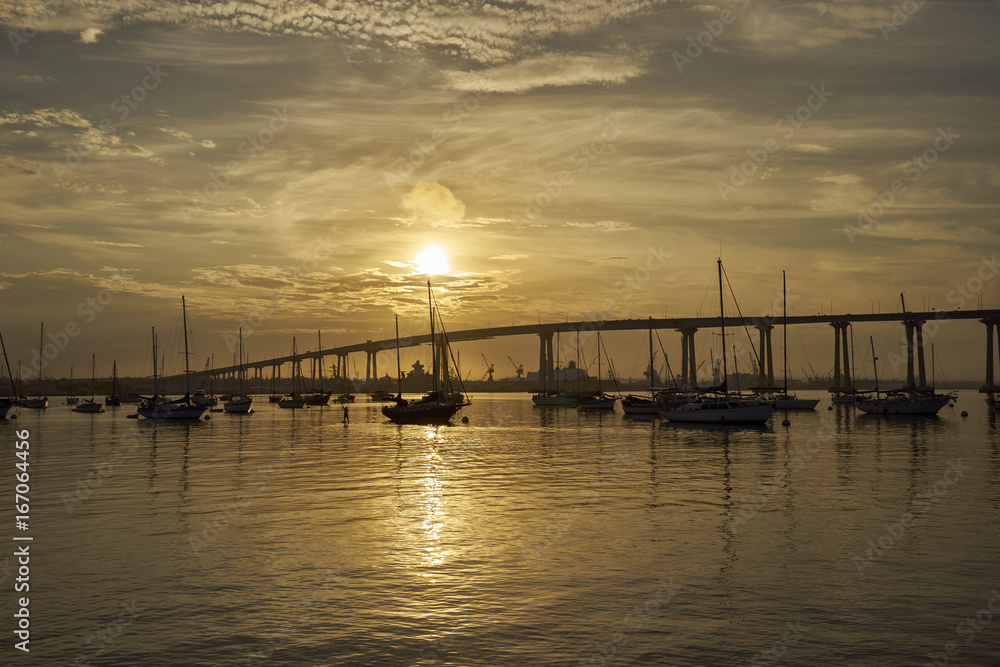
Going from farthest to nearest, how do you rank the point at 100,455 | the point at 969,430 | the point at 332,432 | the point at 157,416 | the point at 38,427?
the point at 157,416
the point at 38,427
the point at 332,432
the point at 969,430
the point at 100,455

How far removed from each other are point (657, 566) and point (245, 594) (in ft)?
35.2

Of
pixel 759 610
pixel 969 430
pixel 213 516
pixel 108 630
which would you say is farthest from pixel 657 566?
pixel 969 430

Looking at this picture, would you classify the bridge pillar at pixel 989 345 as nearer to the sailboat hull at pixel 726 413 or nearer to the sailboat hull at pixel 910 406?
the sailboat hull at pixel 910 406

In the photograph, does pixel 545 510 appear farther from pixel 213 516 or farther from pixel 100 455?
pixel 100 455

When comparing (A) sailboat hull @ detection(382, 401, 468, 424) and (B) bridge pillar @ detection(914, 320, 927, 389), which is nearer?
(A) sailboat hull @ detection(382, 401, 468, 424)

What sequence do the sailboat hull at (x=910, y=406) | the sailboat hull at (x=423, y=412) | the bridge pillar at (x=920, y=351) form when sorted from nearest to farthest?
the sailboat hull at (x=423, y=412), the sailboat hull at (x=910, y=406), the bridge pillar at (x=920, y=351)

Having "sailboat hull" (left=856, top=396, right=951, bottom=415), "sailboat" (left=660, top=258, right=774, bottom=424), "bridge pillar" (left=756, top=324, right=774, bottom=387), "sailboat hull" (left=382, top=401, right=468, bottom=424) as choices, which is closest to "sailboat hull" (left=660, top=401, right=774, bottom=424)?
"sailboat" (left=660, top=258, right=774, bottom=424)

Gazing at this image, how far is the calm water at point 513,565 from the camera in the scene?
1422 centimetres

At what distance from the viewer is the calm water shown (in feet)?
46.6

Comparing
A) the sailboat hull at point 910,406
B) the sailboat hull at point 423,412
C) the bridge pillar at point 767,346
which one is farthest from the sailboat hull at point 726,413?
the bridge pillar at point 767,346

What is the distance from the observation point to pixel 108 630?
49.4 ft

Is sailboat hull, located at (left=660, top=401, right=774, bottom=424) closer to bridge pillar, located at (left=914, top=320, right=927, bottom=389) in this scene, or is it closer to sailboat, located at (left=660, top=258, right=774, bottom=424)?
sailboat, located at (left=660, top=258, right=774, bottom=424)

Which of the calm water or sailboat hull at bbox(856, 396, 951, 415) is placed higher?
the calm water

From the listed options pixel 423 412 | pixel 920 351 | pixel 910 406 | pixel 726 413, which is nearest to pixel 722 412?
pixel 726 413
